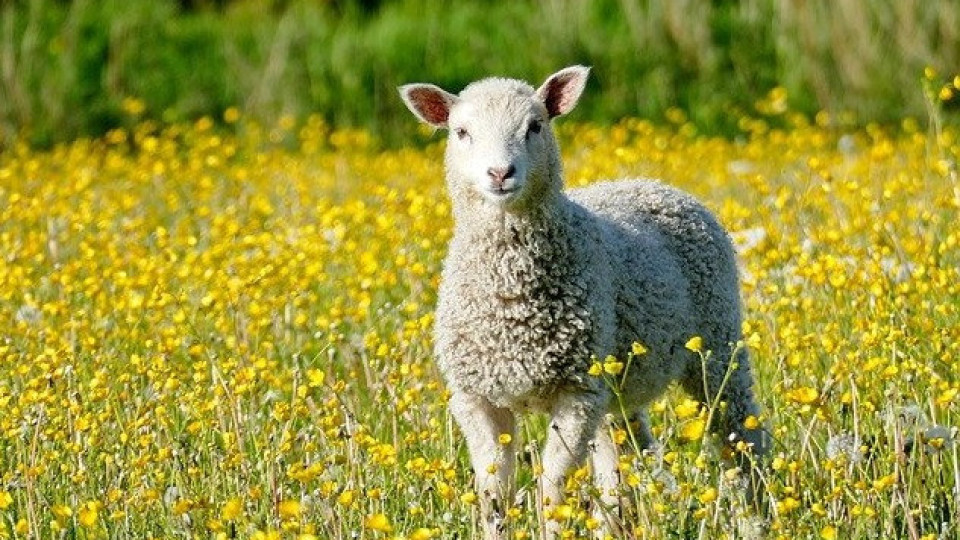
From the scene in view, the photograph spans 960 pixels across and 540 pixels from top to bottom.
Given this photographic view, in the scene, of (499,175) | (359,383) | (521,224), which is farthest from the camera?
(359,383)

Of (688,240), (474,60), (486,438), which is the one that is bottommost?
(474,60)

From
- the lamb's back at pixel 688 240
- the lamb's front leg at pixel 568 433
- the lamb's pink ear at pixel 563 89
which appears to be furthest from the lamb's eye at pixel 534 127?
the lamb's front leg at pixel 568 433

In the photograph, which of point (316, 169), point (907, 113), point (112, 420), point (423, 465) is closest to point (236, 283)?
point (112, 420)

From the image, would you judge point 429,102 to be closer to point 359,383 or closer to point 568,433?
point 568,433

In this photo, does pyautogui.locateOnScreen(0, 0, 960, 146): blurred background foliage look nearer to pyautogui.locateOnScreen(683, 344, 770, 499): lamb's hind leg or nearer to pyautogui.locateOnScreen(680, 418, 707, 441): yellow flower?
pyautogui.locateOnScreen(683, 344, 770, 499): lamb's hind leg

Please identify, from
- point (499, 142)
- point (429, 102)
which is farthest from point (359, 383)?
point (499, 142)

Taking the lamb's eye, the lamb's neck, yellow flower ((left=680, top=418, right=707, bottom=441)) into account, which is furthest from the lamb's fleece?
yellow flower ((left=680, top=418, right=707, bottom=441))

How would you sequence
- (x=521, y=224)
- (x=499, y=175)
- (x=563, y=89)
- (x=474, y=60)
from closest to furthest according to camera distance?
(x=499, y=175) → (x=521, y=224) → (x=563, y=89) → (x=474, y=60)

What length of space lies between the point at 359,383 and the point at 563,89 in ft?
5.94

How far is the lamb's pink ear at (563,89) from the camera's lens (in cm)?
549

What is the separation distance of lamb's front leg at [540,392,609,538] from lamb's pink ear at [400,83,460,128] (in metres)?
1.09

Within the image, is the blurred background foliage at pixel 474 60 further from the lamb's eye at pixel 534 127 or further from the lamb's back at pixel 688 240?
the lamb's eye at pixel 534 127

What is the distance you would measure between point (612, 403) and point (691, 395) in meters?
0.60

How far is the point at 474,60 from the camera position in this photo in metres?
15.4
